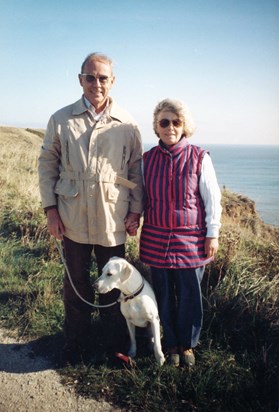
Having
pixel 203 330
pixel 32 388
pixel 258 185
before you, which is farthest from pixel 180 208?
pixel 258 185

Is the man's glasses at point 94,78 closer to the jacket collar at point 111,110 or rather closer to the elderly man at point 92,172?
the elderly man at point 92,172

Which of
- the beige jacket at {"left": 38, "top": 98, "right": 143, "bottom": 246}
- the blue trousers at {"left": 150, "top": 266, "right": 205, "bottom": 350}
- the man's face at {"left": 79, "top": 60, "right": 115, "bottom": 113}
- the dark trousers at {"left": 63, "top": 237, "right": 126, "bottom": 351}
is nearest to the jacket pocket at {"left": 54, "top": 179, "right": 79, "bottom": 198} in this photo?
the beige jacket at {"left": 38, "top": 98, "right": 143, "bottom": 246}

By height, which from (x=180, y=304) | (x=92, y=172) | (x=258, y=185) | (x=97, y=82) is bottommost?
(x=258, y=185)

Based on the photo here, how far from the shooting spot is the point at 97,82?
125 inches

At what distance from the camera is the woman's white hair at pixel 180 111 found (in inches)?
122

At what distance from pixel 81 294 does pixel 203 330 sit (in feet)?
4.83

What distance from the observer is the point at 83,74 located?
3.20 meters

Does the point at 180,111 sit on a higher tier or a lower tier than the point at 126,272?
higher

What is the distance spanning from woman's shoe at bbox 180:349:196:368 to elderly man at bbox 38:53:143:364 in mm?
1130

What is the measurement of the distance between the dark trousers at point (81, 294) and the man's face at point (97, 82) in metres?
1.46

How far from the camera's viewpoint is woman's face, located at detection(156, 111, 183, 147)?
3.12m

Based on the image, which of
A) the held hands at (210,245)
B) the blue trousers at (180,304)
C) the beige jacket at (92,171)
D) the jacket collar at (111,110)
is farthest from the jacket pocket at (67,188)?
the held hands at (210,245)

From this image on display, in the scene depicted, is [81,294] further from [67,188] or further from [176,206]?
[176,206]

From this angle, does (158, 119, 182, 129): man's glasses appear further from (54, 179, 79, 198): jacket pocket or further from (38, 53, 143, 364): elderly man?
(54, 179, 79, 198): jacket pocket
